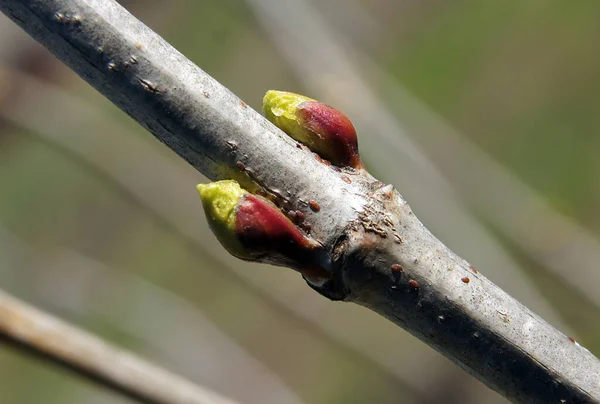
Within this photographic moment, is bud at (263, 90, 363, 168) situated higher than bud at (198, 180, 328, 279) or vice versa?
bud at (263, 90, 363, 168)

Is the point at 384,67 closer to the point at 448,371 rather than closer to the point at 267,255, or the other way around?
the point at 448,371

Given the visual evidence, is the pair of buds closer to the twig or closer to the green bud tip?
the green bud tip

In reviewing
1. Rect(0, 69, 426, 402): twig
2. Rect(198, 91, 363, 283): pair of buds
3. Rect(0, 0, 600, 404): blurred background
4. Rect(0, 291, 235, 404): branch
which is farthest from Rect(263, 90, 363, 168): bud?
Rect(0, 69, 426, 402): twig

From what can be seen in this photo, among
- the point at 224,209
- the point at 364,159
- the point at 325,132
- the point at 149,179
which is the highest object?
the point at 364,159

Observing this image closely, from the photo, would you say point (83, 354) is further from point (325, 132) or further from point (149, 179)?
point (149, 179)

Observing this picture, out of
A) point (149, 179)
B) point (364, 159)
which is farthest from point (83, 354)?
point (149, 179)

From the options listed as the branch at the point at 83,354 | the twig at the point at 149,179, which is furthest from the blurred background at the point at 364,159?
the branch at the point at 83,354
